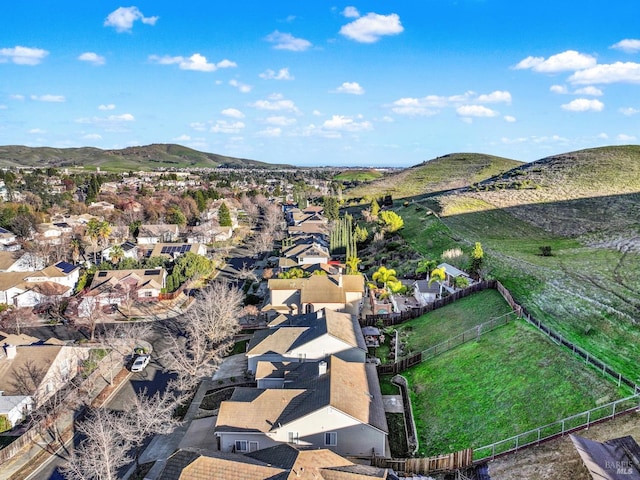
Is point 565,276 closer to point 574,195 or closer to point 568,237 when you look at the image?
point 568,237

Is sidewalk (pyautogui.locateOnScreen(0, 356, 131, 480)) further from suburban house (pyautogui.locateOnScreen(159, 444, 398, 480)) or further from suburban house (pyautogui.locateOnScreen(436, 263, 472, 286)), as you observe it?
suburban house (pyautogui.locateOnScreen(436, 263, 472, 286))

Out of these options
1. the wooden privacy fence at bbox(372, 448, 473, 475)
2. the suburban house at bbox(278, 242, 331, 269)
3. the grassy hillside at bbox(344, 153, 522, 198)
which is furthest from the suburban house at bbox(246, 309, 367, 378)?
the grassy hillside at bbox(344, 153, 522, 198)

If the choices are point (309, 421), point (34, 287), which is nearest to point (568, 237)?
point (309, 421)

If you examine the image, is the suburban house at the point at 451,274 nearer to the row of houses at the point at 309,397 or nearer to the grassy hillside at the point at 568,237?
the grassy hillside at the point at 568,237

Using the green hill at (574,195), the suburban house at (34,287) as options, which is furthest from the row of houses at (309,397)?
the green hill at (574,195)

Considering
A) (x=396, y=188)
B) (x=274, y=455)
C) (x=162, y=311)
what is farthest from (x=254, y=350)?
(x=396, y=188)

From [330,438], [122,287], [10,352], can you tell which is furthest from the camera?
[122,287]

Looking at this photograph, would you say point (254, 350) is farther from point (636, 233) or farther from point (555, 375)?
point (636, 233)
